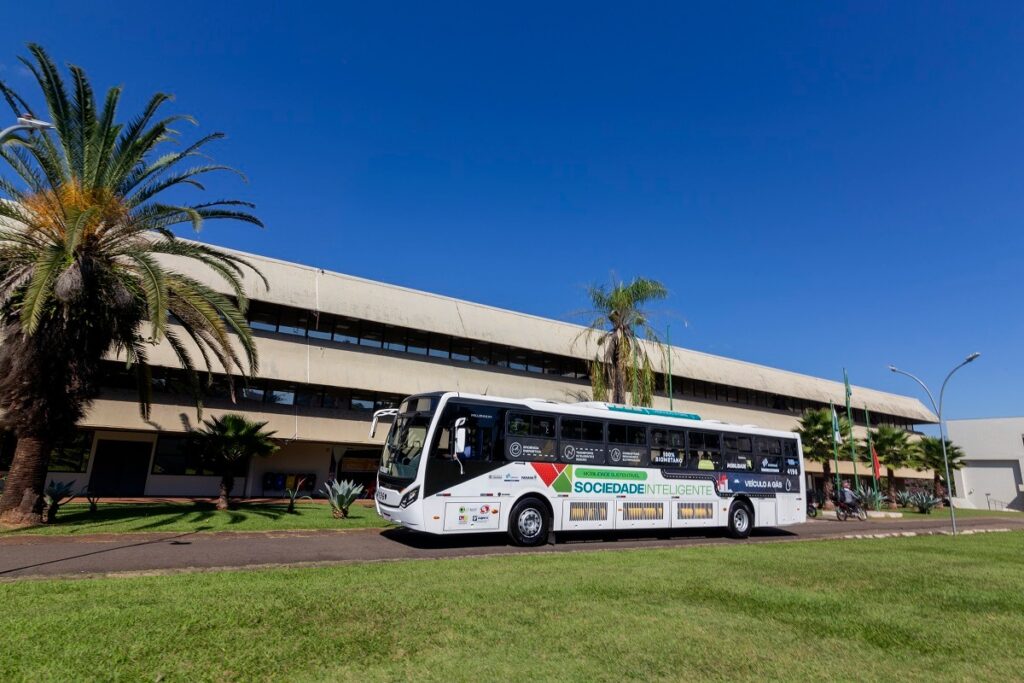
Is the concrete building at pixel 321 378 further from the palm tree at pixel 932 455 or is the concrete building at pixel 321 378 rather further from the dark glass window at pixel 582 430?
the palm tree at pixel 932 455

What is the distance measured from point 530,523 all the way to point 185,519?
31.8 ft

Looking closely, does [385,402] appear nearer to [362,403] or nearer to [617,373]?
[362,403]

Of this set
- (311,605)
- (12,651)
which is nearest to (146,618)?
(12,651)

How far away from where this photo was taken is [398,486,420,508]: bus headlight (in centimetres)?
1160

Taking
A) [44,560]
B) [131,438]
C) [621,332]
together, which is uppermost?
[621,332]

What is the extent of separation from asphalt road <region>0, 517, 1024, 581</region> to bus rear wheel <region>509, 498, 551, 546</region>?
1.09ft

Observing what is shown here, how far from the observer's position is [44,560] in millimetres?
9094

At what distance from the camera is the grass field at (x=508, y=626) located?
15.2ft

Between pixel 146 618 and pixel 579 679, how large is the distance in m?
4.37

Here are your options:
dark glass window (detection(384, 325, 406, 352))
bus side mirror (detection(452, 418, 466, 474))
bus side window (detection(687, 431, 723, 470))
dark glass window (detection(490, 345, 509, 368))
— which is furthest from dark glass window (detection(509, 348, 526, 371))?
bus side mirror (detection(452, 418, 466, 474))

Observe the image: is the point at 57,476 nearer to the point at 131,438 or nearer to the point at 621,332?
the point at 131,438

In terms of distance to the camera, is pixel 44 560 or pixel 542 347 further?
pixel 542 347

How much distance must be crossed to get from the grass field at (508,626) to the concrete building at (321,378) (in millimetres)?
16585

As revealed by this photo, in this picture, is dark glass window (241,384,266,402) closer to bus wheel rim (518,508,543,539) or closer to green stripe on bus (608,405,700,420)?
bus wheel rim (518,508,543,539)
